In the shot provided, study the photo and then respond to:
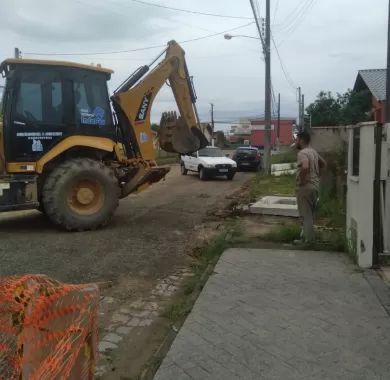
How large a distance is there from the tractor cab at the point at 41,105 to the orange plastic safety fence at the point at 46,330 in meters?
7.07

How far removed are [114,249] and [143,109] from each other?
3732mm

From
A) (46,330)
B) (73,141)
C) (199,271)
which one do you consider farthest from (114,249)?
(46,330)

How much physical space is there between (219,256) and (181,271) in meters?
0.59

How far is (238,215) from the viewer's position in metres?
12.1

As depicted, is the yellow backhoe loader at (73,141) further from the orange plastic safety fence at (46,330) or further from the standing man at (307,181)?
the orange plastic safety fence at (46,330)

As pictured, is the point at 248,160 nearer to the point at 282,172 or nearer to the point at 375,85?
the point at 282,172

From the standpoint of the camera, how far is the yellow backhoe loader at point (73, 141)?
32.3 feet

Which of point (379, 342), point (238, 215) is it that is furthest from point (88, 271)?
point (238, 215)

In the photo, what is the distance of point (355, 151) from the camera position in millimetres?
7348

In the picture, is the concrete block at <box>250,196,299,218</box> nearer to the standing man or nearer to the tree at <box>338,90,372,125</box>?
the standing man

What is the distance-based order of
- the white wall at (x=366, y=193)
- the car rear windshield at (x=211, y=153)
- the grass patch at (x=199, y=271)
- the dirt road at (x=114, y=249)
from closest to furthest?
the grass patch at (x=199, y=271) < the white wall at (x=366, y=193) < the dirt road at (x=114, y=249) < the car rear windshield at (x=211, y=153)

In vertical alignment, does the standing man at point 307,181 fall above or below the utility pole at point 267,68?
below

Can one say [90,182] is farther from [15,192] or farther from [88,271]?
[88,271]

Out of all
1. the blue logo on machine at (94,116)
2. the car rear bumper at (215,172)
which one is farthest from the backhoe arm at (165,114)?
the car rear bumper at (215,172)
